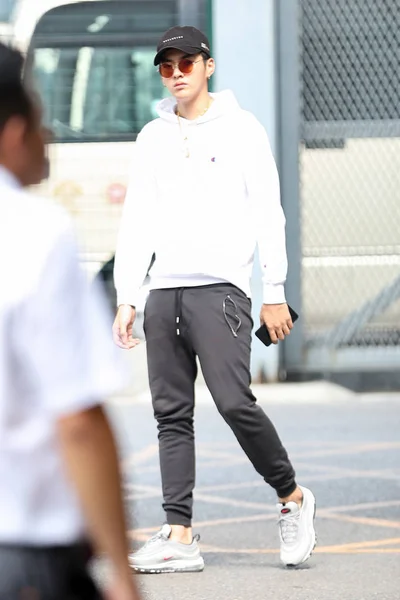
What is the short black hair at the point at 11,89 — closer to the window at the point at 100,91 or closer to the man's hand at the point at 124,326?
the man's hand at the point at 124,326

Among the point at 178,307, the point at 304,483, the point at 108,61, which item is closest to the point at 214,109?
the point at 178,307

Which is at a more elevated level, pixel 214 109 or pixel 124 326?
pixel 214 109

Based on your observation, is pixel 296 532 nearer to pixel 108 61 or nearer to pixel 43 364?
pixel 43 364

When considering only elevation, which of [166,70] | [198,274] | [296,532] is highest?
[166,70]

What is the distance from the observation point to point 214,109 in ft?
15.9

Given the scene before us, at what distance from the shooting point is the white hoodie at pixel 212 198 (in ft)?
15.7

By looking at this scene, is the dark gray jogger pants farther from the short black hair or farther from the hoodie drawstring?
the short black hair

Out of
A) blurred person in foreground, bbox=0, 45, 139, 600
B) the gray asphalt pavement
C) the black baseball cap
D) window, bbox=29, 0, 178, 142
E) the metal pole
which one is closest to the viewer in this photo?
blurred person in foreground, bbox=0, 45, 139, 600

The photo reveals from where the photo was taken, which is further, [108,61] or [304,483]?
[108,61]

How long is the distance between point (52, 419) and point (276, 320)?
10.2 ft

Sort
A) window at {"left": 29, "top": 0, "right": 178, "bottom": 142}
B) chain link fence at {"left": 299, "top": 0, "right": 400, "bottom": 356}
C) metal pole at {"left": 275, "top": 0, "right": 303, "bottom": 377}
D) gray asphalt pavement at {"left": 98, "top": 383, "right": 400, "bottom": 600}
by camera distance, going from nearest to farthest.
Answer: gray asphalt pavement at {"left": 98, "top": 383, "right": 400, "bottom": 600} → window at {"left": 29, "top": 0, "right": 178, "bottom": 142} → metal pole at {"left": 275, "top": 0, "right": 303, "bottom": 377} → chain link fence at {"left": 299, "top": 0, "right": 400, "bottom": 356}

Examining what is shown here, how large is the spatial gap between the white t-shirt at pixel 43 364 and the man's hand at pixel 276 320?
3038mm

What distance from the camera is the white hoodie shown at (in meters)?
4.79

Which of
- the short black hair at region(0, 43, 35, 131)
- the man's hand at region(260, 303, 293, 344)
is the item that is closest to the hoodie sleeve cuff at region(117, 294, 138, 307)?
the man's hand at region(260, 303, 293, 344)
